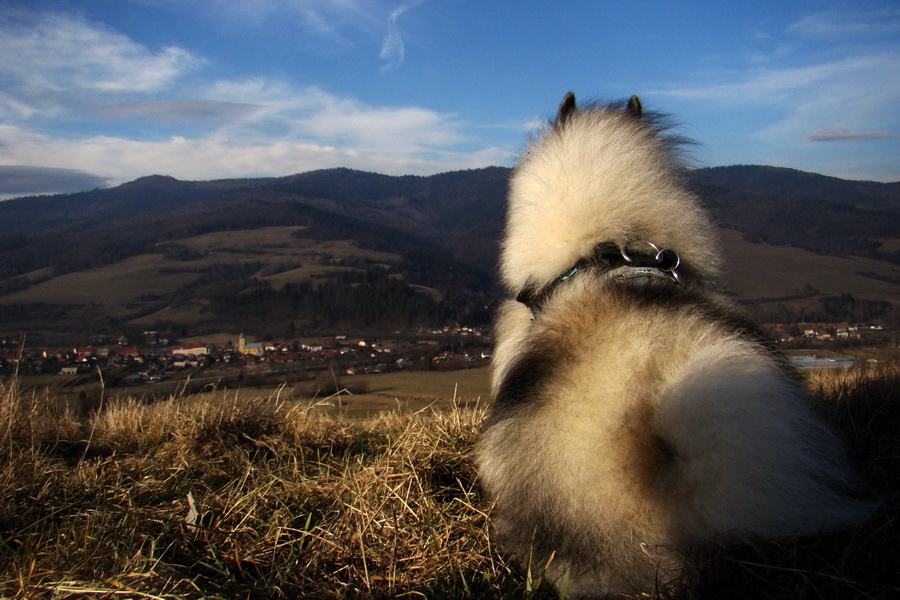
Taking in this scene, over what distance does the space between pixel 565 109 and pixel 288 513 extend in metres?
3.21

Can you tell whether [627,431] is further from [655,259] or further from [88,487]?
[88,487]

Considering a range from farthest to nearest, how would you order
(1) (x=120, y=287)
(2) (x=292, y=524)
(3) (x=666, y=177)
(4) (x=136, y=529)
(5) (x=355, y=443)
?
(1) (x=120, y=287) < (5) (x=355, y=443) < (3) (x=666, y=177) < (2) (x=292, y=524) < (4) (x=136, y=529)

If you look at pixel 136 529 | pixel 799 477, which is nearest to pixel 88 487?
pixel 136 529

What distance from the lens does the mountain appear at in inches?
1104

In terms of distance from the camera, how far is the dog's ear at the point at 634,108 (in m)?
3.73

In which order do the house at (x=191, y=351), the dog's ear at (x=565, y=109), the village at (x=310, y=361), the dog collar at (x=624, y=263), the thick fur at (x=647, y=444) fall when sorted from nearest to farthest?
the thick fur at (x=647, y=444) → the dog collar at (x=624, y=263) → the dog's ear at (x=565, y=109) → the village at (x=310, y=361) → the house at (x=191, y=351)

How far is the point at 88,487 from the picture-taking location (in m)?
2.82

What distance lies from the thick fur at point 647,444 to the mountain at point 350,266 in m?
2.02

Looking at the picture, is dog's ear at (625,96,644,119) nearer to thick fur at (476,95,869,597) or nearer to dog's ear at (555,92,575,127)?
dog's ear at (555,92,575,127)

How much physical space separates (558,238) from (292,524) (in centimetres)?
226

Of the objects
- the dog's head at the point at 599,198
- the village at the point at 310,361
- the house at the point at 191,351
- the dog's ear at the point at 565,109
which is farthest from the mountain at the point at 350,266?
the house at the point at 191,351

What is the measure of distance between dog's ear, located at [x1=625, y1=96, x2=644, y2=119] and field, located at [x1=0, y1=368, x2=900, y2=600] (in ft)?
7.60

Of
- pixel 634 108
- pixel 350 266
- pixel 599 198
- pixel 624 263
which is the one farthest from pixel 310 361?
pixel 350 266

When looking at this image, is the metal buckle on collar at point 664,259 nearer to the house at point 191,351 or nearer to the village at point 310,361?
the village at point 310,361
